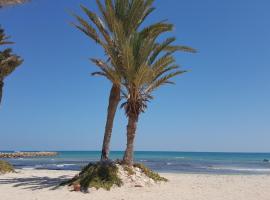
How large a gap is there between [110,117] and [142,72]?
12.7 feet

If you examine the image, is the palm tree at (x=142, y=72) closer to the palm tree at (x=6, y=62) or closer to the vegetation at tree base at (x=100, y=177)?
the vegetation at tree base at (x=100, y=177)

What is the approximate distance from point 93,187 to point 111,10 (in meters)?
7.47

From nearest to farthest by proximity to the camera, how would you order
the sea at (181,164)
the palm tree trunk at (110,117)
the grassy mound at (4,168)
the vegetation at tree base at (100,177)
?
the vegetation at tree base at (100,177) < the palm tree trunk at (110,117) < the grassy mound at (4,168) < the sea at (181,164)

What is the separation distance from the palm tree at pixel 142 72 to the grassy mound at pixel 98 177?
142 cm

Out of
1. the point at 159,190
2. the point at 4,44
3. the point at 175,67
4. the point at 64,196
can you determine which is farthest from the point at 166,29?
the point at 4,44

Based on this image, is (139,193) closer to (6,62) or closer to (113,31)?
(113,31)

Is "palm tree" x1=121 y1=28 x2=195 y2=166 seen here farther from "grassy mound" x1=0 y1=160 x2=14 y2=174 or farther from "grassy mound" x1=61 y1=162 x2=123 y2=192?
"grassy mound" x1=0 y1=160 x2=14 y2=174

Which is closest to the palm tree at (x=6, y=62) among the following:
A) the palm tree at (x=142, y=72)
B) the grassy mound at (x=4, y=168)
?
the grassy mound at (x=4, y=168)

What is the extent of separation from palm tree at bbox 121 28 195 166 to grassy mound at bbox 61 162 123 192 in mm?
1423

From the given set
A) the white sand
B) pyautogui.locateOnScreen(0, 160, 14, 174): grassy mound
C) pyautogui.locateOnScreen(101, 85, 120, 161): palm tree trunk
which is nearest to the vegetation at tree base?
the white sand

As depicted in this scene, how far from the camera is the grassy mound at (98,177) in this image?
1325 centimetres

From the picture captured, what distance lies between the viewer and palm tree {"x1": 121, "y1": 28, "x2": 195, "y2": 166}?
15.0m

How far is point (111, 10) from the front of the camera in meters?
15.6

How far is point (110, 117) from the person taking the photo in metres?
17.7
